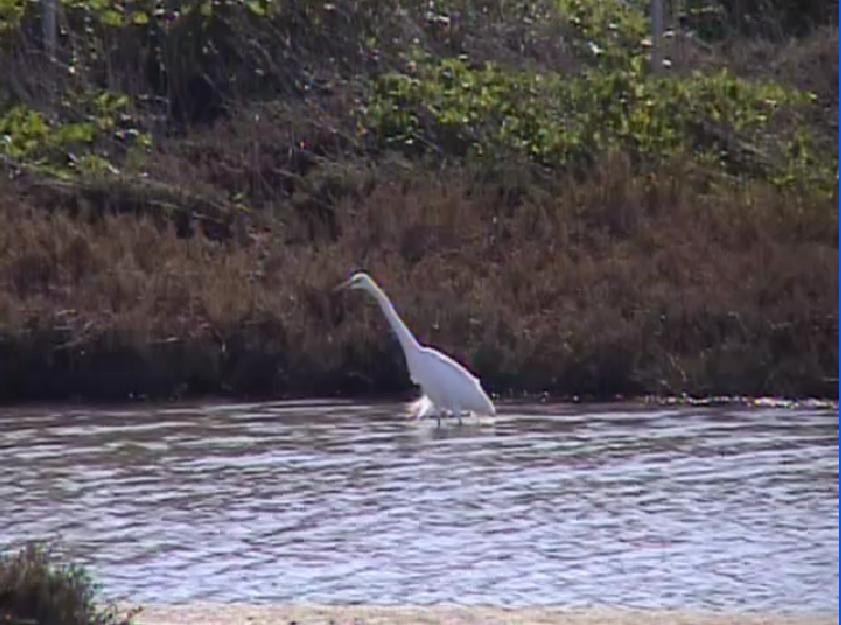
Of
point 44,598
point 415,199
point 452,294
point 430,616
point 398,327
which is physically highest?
point 415,199

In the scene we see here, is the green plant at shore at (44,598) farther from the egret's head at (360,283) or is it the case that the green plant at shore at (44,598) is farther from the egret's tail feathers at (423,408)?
the egret's head at (360,283)

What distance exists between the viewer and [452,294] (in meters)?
18.7

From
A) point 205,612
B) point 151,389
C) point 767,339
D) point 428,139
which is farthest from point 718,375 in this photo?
point 205,612

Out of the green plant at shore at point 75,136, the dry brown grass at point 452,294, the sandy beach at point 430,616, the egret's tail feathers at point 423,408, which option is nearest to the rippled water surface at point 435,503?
the egret's tail feathers at point 423,408

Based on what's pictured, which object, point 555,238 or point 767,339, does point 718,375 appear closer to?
point 767,339

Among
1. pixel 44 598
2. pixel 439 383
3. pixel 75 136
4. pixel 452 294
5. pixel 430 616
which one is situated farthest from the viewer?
pixel 75 136

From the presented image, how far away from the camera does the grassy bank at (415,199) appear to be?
58.5ft

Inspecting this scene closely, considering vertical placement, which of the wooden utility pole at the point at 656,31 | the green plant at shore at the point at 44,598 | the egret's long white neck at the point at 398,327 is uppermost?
the wooden utility pole at the point at 656,31

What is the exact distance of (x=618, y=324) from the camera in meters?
17.6

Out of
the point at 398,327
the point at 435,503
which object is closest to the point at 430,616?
the point at 435,503

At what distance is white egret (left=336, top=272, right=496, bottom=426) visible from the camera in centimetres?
1599

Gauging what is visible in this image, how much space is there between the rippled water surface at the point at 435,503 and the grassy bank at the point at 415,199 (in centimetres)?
97

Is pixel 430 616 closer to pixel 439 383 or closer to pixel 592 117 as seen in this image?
pixel 439 383

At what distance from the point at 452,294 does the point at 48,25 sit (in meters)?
7.53
